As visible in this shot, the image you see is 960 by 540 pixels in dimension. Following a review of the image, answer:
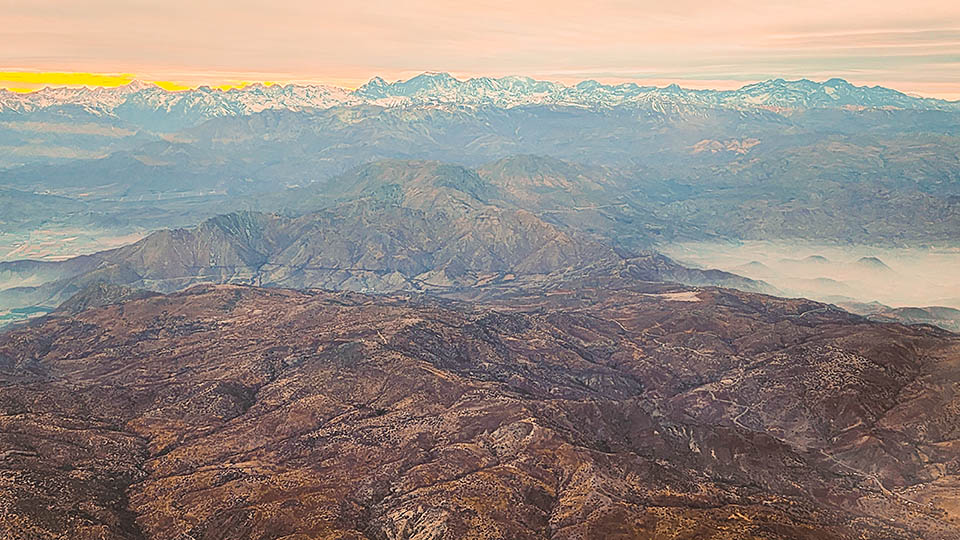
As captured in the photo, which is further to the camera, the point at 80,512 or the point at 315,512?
the point at 315,512

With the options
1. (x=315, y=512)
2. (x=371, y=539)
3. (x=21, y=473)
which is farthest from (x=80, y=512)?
(x=371, y=539)

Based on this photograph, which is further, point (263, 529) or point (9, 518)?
point (263, 529)

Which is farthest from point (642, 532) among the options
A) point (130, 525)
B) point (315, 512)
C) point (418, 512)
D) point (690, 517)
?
point (130, 525)

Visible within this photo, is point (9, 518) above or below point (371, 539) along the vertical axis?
above

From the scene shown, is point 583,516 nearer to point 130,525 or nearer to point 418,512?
point 418,512

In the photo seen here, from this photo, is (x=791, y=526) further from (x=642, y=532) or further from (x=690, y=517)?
(x=642, y=532)

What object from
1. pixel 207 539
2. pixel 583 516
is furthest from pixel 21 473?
pixel 583 516

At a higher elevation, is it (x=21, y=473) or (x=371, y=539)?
(x=21, y=473)
